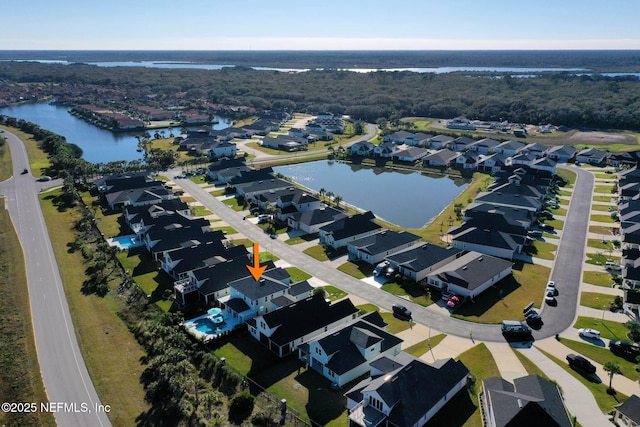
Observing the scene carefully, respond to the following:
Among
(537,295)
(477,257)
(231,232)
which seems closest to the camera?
(537,295)

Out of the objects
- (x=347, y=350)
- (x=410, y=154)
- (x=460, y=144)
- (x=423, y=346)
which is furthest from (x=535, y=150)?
(x=347, y=350)

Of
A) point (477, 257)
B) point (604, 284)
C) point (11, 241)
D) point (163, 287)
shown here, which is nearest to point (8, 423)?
point (163, 287)

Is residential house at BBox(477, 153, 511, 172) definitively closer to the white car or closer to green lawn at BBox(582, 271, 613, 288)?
green lawn at BBox(582, 271, 613, 288)

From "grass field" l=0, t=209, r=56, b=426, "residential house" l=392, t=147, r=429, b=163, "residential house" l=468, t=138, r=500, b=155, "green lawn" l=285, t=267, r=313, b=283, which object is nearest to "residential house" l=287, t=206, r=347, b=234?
"green lawn" l=285, t=267, r=313, b=283

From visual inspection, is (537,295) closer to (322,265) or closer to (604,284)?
(604,284)

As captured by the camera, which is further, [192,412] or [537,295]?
[537,295]

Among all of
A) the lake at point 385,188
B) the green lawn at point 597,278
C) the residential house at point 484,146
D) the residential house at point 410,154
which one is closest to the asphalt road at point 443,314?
the green lawn at point 597,278
